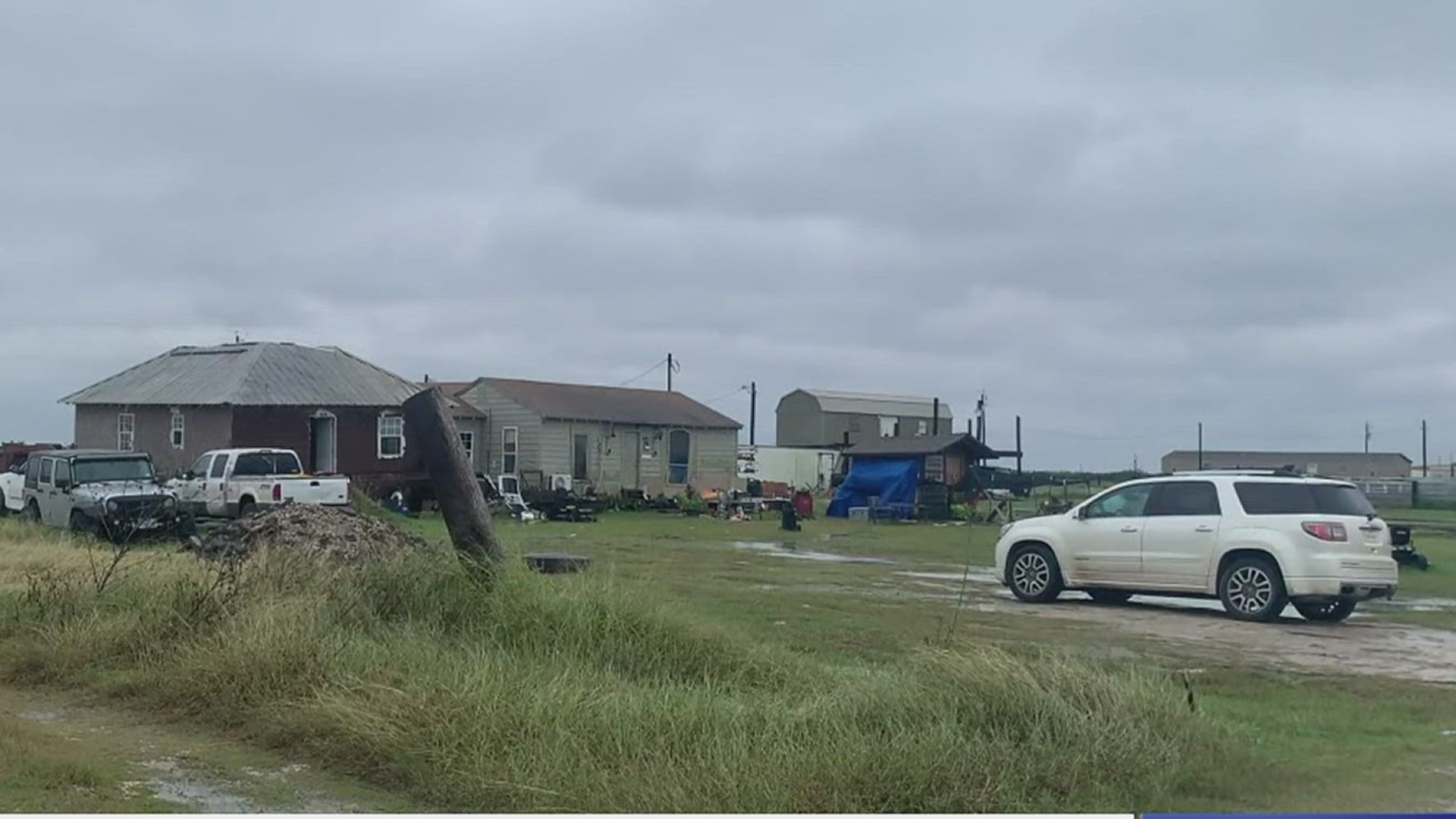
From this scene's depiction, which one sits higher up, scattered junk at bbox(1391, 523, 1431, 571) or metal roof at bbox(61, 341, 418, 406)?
metal roof at bbox(61, 341, 418, 406)

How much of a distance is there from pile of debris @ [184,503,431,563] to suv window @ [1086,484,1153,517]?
25.7ft

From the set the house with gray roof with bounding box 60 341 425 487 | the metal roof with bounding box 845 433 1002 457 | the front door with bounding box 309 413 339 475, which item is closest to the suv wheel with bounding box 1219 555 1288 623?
the metal roof with bounding box 845 433 1002 457

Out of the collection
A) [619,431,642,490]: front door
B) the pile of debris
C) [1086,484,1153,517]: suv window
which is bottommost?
the pile of debris

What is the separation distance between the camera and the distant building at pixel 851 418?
69.1 m

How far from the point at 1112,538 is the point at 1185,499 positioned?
937 mm

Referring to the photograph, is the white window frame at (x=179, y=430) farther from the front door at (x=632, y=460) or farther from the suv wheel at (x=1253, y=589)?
the suv wheel at (x=1253, y=589)

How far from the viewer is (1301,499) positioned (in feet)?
52.7

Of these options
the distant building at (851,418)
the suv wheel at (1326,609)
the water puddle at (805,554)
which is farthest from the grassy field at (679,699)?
the distant building at (851,418)

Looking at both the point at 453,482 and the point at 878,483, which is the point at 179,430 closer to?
the point at 878,483

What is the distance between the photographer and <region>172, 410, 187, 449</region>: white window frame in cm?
4047

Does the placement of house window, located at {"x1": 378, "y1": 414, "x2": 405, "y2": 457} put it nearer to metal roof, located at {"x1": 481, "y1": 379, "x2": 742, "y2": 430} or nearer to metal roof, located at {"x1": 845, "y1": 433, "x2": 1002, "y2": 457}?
metal roof, located at {"x1": 481, "y1": 379, "x2": 742, "y2": 430}

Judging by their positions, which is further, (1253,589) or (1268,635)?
(1253,589)

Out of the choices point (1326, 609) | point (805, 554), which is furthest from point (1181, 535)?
point (805, 554)

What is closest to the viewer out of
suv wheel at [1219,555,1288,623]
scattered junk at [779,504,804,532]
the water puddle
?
suv wheel at [1219,555,1288,623]
